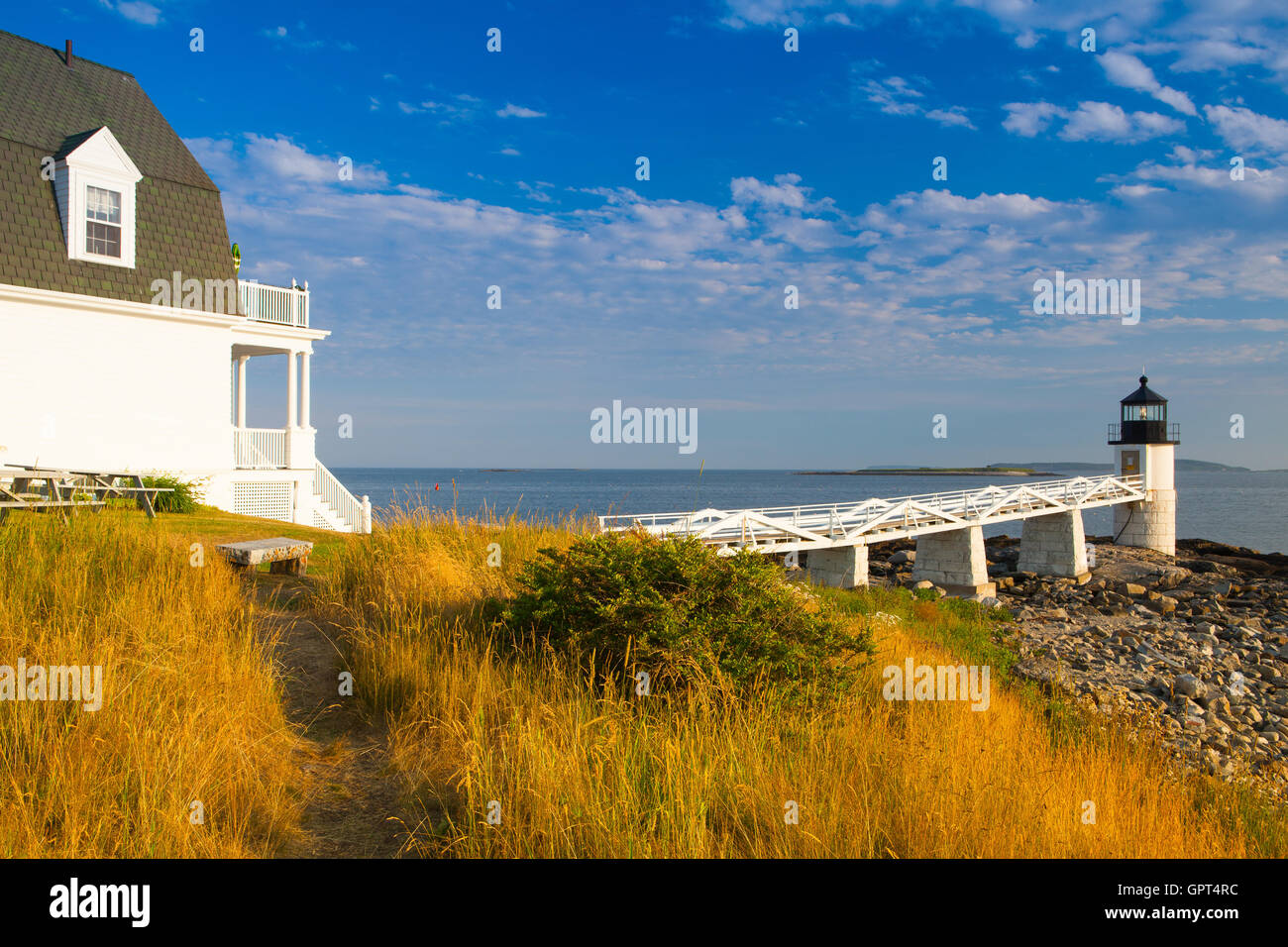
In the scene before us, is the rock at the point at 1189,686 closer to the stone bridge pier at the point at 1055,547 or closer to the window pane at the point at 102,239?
the stone bridge pier at the point at 1055,547

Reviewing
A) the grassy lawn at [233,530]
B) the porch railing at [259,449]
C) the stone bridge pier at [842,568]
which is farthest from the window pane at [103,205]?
the stone bridge pier at [842,568]

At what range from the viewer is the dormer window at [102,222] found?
678 inches

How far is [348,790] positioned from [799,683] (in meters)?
3.26

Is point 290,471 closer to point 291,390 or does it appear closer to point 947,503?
point 291,390

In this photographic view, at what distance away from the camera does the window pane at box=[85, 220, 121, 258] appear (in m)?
17.3

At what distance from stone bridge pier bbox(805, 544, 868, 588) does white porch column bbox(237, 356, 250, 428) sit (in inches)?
632

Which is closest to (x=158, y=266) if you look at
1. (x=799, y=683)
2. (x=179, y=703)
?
(x=179, y=703)

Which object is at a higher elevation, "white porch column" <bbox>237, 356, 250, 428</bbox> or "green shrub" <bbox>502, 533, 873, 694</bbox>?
"white porch column" <bbox>237, 356, 250, 428</bbox>

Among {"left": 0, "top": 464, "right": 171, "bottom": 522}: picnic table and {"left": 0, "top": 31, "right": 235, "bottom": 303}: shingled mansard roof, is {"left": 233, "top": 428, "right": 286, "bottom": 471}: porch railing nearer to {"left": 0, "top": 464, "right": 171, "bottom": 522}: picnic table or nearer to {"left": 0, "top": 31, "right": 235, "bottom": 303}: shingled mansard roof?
{"left": 0, "top": 31, "right": 235, "bottom": 303}: shingled mansard roof
